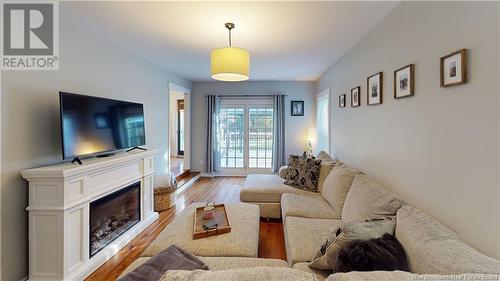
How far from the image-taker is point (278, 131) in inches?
243

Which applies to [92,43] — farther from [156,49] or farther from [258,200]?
[258,200]

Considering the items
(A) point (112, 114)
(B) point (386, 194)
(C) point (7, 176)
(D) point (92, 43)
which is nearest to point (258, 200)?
(B) point (386, 194)

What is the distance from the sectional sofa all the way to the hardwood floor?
17.2 inches

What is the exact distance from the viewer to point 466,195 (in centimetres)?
146

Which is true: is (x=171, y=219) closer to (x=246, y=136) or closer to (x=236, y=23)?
(x=236, y=23)

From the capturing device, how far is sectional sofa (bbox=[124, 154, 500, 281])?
832mm

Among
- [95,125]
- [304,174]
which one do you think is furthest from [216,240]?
[304,174]

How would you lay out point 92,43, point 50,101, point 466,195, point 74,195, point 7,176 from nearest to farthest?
point 466,195 < point 7,176 < point 74,195 < point 50,101 < point 92,43

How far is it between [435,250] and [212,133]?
5407 mm

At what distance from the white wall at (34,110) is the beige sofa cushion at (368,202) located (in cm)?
280

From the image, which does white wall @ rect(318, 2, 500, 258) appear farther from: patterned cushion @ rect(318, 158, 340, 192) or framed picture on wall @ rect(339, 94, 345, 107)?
framed picture on wall @ rect(339, 94, 345, 107)

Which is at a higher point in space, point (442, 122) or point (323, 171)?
point (442, 122)

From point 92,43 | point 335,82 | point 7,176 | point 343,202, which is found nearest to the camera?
point 7,176

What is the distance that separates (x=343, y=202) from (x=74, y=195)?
254 cm
